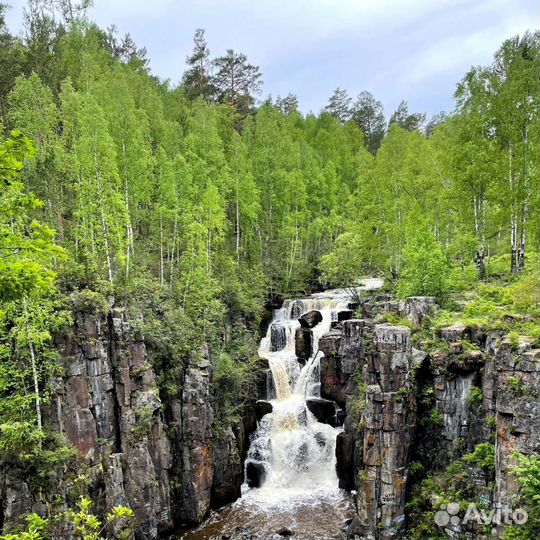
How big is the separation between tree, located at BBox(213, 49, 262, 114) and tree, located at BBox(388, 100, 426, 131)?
787 inches

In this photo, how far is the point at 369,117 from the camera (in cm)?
6425

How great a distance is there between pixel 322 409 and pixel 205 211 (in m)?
14.8

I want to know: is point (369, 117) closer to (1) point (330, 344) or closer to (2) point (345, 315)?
(2) point (345, 315)

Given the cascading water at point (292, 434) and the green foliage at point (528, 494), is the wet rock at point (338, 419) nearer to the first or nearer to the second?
the cascading water at point (292, 434)

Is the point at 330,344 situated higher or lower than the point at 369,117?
lower

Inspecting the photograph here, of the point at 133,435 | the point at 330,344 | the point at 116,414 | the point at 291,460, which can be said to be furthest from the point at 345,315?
the point at 116,414

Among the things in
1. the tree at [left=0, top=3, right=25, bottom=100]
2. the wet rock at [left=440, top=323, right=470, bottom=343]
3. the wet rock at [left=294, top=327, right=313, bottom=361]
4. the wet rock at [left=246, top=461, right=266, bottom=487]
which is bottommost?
the wet rock at [left=246, top=461, right=266, bottom=487]

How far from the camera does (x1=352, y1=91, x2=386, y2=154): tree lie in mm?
63219

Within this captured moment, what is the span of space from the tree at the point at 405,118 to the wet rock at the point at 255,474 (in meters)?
48.9

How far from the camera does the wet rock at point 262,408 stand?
2564cm

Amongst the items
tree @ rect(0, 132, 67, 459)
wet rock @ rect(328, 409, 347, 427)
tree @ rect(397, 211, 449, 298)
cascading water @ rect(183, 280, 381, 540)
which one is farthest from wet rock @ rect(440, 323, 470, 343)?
tree @ rect(0, 132, 67, 459)

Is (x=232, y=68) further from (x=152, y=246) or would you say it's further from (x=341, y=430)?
(x=341, y=430)

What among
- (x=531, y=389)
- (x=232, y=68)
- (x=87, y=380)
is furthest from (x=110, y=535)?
(x=232, y=68)

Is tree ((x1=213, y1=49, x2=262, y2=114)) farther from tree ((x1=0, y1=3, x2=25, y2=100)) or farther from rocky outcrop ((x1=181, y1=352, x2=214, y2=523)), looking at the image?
rocky outcrop ((x1=181, y1=352, x2=214, y2=523))
